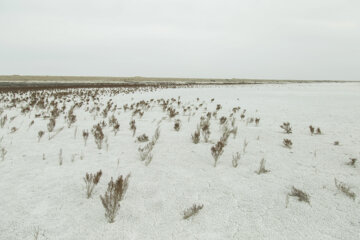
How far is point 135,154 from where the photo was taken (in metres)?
4.29

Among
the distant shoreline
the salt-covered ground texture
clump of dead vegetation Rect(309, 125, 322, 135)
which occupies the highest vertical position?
the distant shoreline

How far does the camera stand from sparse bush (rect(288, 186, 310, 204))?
8.71 ft

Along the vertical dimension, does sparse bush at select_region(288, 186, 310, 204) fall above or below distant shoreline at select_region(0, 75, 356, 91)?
below

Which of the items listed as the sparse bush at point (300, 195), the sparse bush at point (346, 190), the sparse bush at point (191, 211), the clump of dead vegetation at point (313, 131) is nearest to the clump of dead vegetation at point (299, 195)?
the sparse bush at point (300, 195)

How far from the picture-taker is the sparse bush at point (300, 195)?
2654 mm

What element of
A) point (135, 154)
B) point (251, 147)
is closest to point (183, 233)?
point (135, 154)

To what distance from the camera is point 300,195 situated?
2715 millimetres

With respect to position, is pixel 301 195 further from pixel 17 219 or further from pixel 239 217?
pixel 17 219

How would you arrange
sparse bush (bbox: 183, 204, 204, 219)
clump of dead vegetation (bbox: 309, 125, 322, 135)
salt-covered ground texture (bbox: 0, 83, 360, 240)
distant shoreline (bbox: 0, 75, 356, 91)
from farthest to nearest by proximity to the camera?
1. distant shoreline (bbox: 0, 75, 356, 91)
2. clump of dead vegetation (bbox: 309, 125, 322, 135)
3. sparse bush (bbox: 183, 204, 204, 219)
4. salt-covered ground texture (bbox: 0, 83, 360, 240)

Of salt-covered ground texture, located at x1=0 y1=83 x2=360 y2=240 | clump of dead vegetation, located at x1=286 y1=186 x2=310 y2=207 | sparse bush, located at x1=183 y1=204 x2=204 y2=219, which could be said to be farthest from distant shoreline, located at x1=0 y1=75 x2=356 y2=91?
clump of dead vegetation, located at x1=286 y1=186 x2=310 y2=207

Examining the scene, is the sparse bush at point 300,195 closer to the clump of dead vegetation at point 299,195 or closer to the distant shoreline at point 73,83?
the clump of dead vegetation at point 299,195

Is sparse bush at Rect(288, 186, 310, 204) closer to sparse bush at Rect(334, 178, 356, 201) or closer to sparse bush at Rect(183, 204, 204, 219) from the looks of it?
sparse bush at Rect(334, 178, 356, 201)

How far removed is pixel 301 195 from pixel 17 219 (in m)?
2.89

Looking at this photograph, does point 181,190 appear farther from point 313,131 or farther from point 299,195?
point 313,131
